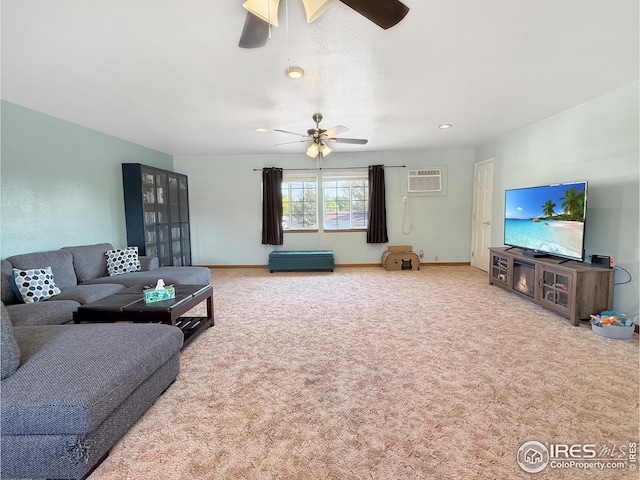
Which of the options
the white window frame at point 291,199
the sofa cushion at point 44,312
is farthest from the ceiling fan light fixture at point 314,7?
the white window frame at point 291,199

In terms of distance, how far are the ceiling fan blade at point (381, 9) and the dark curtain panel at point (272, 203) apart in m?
4.60

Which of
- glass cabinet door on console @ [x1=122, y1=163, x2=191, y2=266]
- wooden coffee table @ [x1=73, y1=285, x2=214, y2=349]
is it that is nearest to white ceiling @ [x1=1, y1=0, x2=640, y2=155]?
glass cabinet door on console @ [x1=122, y1=163, x2=191, y2=266]

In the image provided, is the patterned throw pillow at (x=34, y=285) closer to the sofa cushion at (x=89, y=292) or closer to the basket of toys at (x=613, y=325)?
the sofa cushion at (x=89, y=292)

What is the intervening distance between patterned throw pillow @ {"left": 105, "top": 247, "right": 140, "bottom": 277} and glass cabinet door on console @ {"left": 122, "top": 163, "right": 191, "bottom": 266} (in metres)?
0.62

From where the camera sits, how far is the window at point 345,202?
608 cm

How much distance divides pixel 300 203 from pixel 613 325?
4.92 meters

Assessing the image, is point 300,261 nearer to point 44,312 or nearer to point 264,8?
point 44,312

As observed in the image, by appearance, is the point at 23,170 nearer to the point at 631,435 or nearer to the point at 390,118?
the point at 390,118

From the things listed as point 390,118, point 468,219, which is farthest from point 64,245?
point 468,219

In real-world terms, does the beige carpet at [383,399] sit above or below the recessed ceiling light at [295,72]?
below

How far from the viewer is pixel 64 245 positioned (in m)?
3.64

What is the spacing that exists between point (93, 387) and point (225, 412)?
0.72 meters

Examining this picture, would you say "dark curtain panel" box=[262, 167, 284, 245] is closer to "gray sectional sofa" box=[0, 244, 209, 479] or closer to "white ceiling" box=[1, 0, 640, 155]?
"white ceiling" box=[1, 0, 640, 155]

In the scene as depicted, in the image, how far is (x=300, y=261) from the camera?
5672 millimetres
